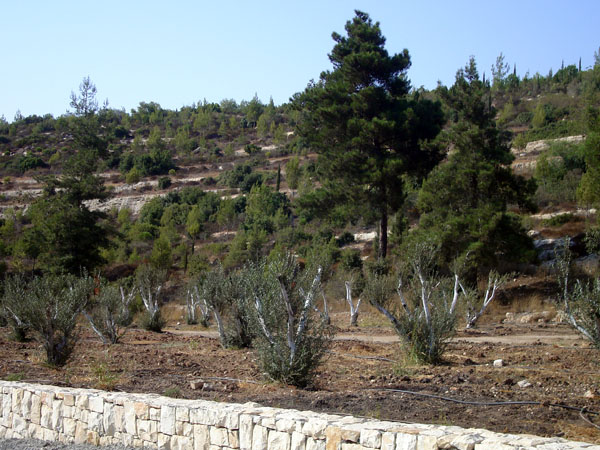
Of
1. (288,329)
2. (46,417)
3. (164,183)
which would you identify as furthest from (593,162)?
(164,183)

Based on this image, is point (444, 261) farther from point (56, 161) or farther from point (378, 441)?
point (56, 161)

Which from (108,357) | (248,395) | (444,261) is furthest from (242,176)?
(248,395)

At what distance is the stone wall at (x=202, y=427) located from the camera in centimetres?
457

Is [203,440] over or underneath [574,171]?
underneath

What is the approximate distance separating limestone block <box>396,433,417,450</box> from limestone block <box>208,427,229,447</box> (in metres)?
1.98

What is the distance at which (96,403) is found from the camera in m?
6.96

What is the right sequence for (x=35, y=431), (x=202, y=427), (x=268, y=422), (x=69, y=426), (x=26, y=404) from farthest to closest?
(x=26, y=404), (x=35, y=431), (x=69, y=426), (x=202, y=427), (x=268, y=422)

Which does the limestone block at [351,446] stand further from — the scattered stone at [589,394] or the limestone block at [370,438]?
the scattered stone at [589,394]

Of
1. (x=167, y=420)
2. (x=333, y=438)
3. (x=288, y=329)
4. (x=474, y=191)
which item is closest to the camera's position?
(x=333, y=438)

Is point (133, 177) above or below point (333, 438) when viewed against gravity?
above

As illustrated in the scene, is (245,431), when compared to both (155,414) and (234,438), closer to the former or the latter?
(234,438)

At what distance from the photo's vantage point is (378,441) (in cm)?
476

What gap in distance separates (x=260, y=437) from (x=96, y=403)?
251 centimetres

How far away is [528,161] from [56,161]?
63.2 meters
